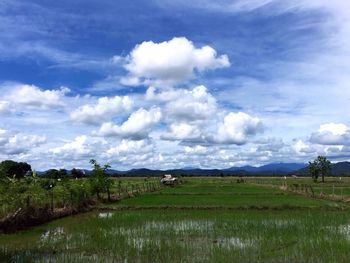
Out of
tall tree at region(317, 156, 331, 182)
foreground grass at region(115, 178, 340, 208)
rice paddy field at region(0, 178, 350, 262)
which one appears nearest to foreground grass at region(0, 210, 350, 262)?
rice paddy field at region(0, 178, 350, 262)

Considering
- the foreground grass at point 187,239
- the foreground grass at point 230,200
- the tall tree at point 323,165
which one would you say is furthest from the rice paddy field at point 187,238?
the tall tree at point 323,165

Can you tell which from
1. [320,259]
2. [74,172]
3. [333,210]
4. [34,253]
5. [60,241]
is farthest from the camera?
[74,172]

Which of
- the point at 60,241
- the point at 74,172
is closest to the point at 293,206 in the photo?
the point at 60,241

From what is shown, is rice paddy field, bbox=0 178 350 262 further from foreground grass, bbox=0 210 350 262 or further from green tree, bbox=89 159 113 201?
green tree, bbox=89 159 113 201

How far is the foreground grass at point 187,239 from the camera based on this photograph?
11.2 meters

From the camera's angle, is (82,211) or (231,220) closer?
(231,220)

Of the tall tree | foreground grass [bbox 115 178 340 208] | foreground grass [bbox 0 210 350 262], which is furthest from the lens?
the tall tree

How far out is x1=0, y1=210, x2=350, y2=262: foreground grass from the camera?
11.2 m

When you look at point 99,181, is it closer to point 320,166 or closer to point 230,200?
point 230,200

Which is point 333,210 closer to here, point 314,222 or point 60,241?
point 314,222

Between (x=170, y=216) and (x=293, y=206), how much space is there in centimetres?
789

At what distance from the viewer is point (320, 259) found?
10.6m

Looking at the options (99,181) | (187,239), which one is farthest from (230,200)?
(187,239)

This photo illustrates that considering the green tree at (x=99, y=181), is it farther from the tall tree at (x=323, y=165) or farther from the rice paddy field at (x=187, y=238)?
the tall tree at (x=323, y=165)
